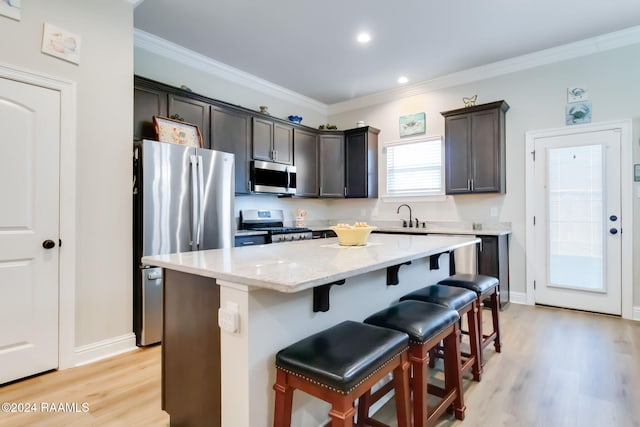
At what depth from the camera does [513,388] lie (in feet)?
7.00

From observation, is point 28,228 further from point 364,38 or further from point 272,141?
point 364,38

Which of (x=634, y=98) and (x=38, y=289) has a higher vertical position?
(x=634, y=98)

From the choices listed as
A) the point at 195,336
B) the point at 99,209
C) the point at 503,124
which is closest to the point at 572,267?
the point at 503,124

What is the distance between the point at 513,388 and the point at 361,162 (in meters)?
3.68

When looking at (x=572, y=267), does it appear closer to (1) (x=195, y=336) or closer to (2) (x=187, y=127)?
(1) (x=195, y=336)

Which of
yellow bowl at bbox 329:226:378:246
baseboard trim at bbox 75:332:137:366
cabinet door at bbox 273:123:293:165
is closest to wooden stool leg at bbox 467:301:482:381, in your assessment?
yellow bowl at bbox 329:226:378:246

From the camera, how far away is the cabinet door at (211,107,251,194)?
3.87 m

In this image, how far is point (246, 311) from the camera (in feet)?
4.11

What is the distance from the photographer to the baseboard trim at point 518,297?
4.09 metres

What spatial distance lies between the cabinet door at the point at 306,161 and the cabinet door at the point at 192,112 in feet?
4.76

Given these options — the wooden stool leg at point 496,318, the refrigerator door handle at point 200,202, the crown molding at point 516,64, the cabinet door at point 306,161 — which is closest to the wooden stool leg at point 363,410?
the wooden stool leg at point 496,318

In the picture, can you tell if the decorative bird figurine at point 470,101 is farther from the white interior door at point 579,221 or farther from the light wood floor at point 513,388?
the light wood floor at point 513,388

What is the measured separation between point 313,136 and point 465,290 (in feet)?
11.8

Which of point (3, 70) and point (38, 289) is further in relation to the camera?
point (38, 289)
